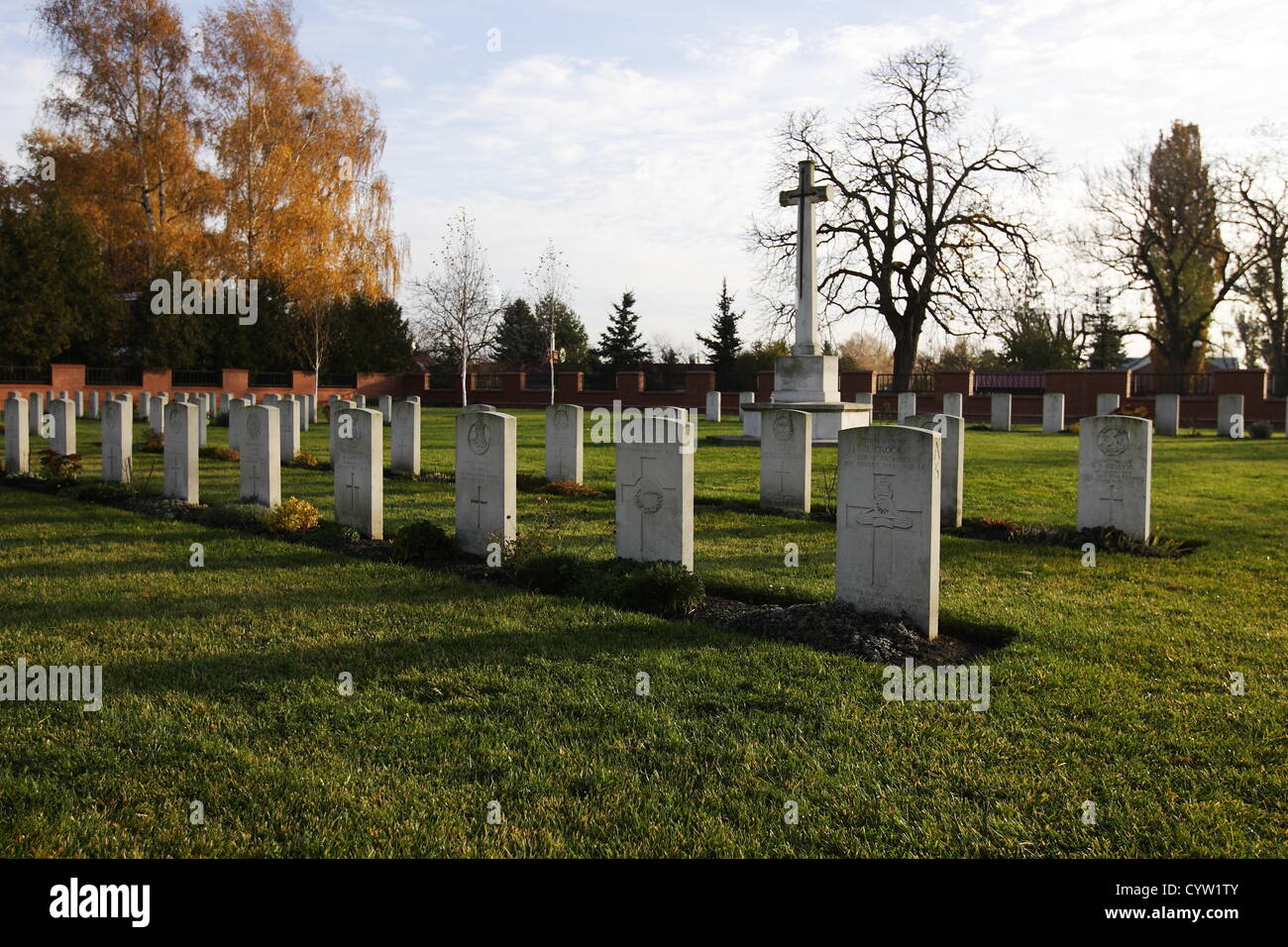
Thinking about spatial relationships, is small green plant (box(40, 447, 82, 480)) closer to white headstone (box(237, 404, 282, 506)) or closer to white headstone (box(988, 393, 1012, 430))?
white headstone (box(237, 404, 282, 506))

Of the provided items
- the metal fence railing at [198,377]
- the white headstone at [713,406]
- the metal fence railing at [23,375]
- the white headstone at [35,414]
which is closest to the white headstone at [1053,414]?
the white headstone at [713,406]

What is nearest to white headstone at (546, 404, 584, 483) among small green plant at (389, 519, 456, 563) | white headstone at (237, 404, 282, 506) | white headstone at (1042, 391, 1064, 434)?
white headstone at (237, 404, 282, 506)

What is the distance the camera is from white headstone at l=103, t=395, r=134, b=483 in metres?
13.0

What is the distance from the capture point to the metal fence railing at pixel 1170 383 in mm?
34469

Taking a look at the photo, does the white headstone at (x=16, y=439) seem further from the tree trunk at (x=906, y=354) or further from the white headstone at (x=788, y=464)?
the tree trunk at (x=906, y=354)

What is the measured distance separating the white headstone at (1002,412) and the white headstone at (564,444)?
18719 mm

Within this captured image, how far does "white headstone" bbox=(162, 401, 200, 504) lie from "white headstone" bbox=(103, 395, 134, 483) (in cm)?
159

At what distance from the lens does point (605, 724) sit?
4.34m

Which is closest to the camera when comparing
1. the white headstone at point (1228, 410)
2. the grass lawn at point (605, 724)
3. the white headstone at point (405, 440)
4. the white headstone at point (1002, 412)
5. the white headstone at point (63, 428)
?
the grass lawn at point (605, 724)

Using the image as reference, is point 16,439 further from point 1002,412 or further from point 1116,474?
point 1002,412

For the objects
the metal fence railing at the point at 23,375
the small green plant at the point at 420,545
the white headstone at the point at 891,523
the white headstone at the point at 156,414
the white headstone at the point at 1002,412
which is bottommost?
the small green plant at the point at 420,545

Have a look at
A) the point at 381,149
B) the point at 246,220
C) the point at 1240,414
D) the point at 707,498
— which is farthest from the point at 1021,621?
the point at 381,149

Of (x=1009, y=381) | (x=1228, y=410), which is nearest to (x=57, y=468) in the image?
(x=1228, y=410)
